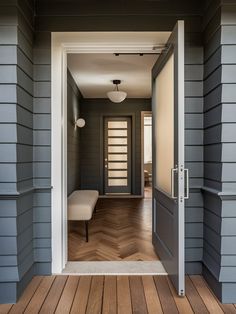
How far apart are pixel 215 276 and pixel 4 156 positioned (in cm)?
189

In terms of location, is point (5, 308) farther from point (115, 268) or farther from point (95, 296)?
point (115, 268)

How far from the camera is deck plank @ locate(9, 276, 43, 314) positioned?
2051mm

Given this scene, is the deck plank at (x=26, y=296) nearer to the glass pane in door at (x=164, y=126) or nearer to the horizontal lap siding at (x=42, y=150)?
the horizontal lap siding at (x=42, y=150)

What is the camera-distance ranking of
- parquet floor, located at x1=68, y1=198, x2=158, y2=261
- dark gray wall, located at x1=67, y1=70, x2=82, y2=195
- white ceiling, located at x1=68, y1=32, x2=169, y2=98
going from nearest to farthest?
parquet floor, located at x1=68, y1=198, x2=158, y2=261 < white ceiling, located at x1=68, y1=32, x2=169, y2=98 < dark gray wall, located at x1=67, y1=70, x2=82, y2=195

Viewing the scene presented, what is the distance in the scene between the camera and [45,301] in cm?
216

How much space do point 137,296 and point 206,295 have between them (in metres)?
0.55

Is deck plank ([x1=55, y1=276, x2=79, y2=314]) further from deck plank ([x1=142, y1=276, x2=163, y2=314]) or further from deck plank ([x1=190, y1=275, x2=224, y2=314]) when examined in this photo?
deck plank ([x1=190, y1=275, x2=224, y2=314])

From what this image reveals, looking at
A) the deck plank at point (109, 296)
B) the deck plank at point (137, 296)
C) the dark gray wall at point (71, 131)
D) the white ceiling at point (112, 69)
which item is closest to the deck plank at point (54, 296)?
the deck plank at point (109, 296)

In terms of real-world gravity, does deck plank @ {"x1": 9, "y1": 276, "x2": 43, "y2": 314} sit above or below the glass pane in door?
below

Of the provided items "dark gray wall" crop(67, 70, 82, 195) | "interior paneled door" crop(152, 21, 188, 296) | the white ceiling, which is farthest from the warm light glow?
"interior paneled door" crop(152, 21, 188, 296)

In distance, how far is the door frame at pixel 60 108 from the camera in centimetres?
265

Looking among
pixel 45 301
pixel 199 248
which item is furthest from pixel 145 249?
pixel 45 301

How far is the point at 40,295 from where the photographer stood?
225 cm

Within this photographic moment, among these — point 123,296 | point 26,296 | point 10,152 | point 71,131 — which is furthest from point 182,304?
point 71,131
